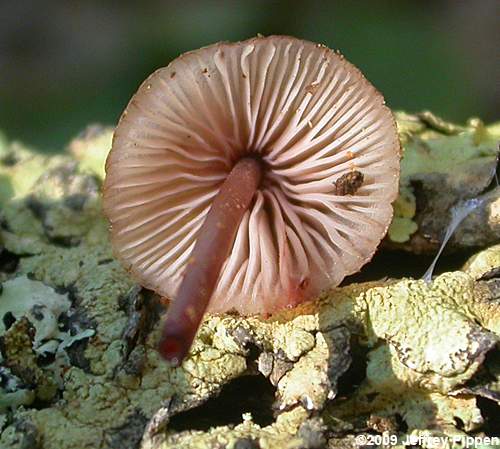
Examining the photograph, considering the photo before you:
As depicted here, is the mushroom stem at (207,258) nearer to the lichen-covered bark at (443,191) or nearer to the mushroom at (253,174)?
the mushroom at (253,174)

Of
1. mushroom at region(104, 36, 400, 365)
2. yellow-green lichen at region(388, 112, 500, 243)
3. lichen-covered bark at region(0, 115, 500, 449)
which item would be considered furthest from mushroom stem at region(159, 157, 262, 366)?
yellow-green lichen at region(388, 112, 500, 243)

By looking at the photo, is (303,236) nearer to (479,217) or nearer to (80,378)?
(479,217)

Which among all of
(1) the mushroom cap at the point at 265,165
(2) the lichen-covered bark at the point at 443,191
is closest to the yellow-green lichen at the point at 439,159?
(2) the lichen-covered bark at the point at 443,191

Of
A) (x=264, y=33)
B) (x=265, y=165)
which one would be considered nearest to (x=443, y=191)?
(x=265, y=165)

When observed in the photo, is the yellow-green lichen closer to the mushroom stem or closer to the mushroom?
the mushroom

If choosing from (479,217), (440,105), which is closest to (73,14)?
(440,105)

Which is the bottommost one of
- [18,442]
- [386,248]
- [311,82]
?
[18,442]

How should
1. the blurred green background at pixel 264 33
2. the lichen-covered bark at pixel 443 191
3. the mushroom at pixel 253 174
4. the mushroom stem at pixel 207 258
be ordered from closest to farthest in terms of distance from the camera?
1. the mushroom stem at pixel 207 258
2. the mushroom at pixel 253 174
3. the lichen-covered bark at pixel 443 191
4. the blurred green background at pixel 264 33
